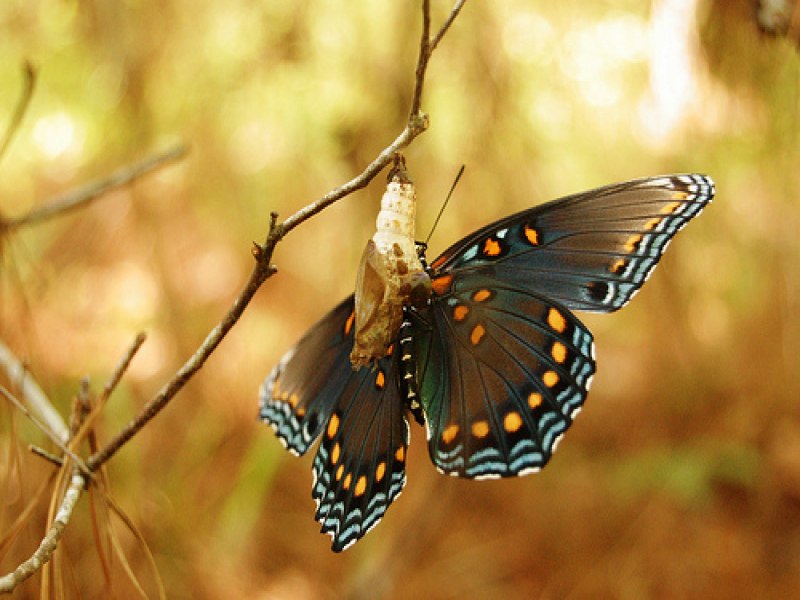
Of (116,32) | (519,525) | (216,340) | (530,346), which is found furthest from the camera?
(519,525)

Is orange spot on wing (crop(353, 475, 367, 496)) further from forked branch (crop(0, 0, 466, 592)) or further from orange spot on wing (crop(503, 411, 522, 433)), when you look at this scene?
forked branch (crop(0, 0, 466, 592))

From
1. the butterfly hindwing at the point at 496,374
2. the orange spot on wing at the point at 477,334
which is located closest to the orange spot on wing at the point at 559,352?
the butterfly hindwing at the point at 496,374

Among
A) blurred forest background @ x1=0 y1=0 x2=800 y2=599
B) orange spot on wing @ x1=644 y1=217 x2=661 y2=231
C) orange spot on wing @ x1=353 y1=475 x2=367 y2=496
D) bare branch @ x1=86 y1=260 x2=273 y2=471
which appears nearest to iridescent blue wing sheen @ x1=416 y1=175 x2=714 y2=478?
orange spot on wing @ x1=644 y1=217 x2=661 y2=231

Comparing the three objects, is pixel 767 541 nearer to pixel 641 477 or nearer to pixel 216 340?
pixel 641 477

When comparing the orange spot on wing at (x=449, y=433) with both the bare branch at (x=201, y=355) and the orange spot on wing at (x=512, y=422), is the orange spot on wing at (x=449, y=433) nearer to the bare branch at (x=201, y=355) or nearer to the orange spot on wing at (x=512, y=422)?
the orange spot on wing at (x=512, y=422)

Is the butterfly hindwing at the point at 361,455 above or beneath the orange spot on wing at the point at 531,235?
beneath

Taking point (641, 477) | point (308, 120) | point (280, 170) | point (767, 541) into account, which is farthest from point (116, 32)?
point (767, 541)

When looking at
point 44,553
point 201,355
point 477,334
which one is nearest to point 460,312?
point 477,334
